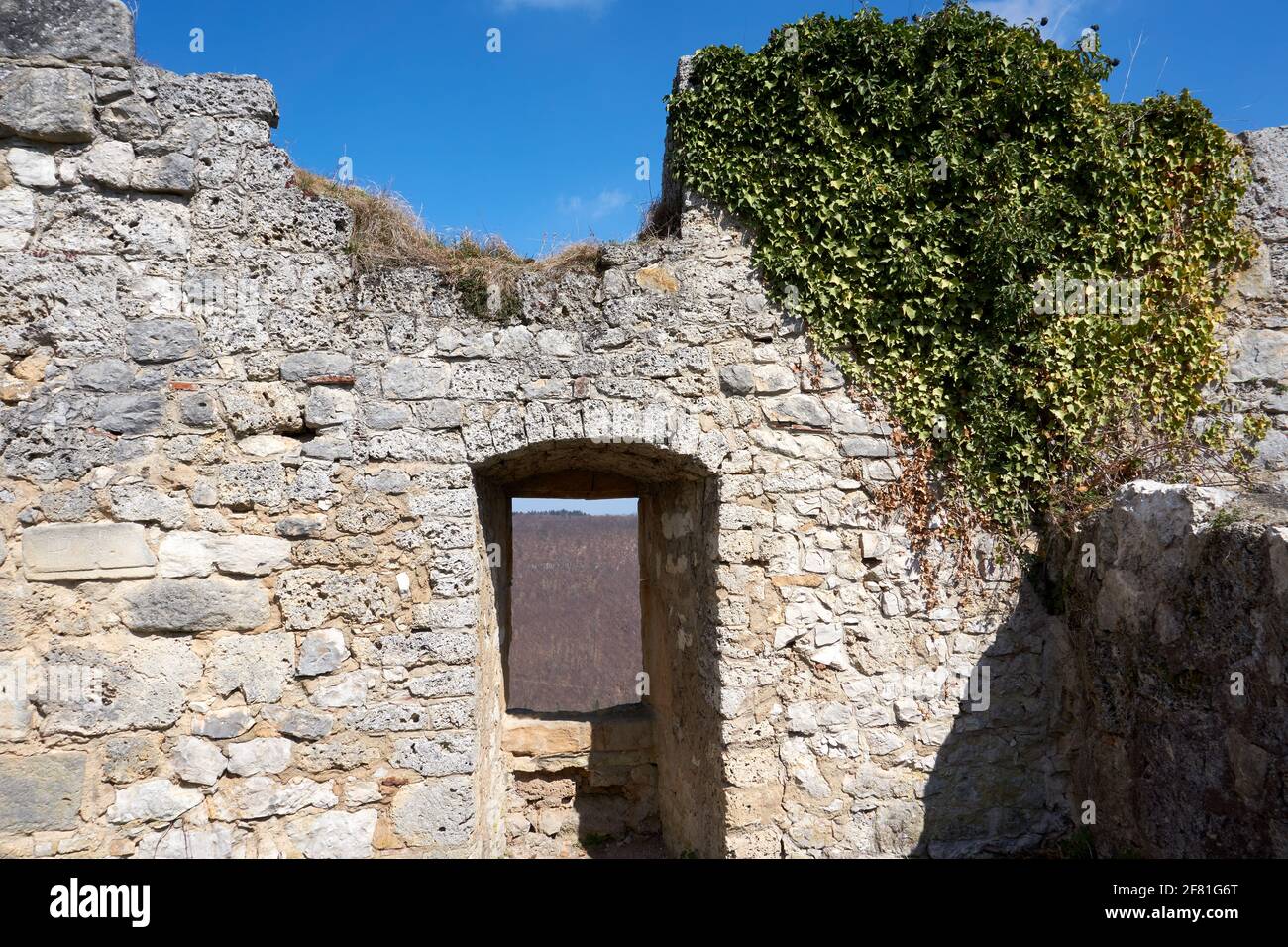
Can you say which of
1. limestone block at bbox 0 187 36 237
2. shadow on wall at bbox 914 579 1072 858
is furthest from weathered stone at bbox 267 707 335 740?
shadow on wall at bbox 914 579 1072 858

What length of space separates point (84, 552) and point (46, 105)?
2104 mm

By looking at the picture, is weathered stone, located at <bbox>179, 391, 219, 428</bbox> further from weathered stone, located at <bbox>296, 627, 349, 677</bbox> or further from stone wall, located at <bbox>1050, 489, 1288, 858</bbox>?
stone wall, located at <bbox>1050, 489, 1288, 858</bbox>

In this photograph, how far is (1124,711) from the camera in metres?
4.09

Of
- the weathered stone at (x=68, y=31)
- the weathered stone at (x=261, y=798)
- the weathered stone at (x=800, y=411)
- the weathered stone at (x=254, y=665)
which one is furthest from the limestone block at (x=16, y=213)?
the weathered stone at (x=800, y=411)

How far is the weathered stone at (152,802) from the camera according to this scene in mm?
3771

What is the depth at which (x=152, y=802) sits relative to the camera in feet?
12.4

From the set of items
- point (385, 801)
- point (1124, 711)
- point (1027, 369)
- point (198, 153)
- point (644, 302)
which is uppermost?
point (198, 153)

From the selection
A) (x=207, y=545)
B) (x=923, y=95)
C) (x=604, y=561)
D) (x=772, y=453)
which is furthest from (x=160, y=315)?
(x=604, y=561)

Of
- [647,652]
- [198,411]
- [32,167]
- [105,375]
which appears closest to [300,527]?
[198,411]

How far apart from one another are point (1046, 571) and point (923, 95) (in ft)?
8.62

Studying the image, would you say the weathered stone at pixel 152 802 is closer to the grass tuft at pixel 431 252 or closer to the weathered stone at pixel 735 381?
the grass tuft at pixel 431 252

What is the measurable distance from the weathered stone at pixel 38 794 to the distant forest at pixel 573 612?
13.3 metres

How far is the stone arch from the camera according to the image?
4469mm

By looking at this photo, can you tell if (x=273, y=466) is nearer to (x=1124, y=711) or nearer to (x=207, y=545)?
(x=207, y=545)
